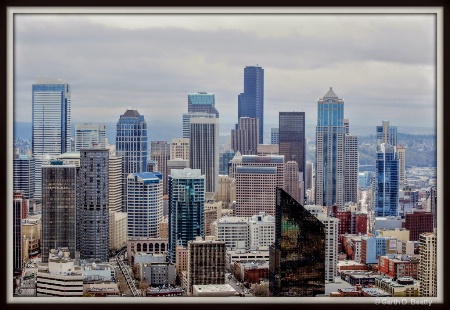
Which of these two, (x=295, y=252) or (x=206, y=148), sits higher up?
(x=206, y=148)

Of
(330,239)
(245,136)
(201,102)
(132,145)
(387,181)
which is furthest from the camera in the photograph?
(201,102)

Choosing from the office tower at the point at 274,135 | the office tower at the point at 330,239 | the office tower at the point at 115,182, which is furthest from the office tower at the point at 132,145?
the office tower at the point at 330,239

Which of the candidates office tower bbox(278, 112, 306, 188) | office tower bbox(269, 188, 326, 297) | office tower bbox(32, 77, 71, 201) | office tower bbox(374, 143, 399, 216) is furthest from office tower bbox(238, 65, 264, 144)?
office tower bbox(269, 188, 326, 297)

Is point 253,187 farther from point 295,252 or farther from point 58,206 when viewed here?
point 295,252

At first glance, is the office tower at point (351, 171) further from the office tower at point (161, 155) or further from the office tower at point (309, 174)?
the office tower at point (161, 155)

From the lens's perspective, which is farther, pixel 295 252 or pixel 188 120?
pixel 188 120

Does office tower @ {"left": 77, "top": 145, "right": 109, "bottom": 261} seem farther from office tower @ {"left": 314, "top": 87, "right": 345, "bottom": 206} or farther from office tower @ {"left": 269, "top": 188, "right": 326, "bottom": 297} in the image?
office tower @ {"left": 314, "top": 87, "right": 345, "bottom": 206}

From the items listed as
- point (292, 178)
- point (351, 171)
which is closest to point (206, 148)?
point (292, 178)
